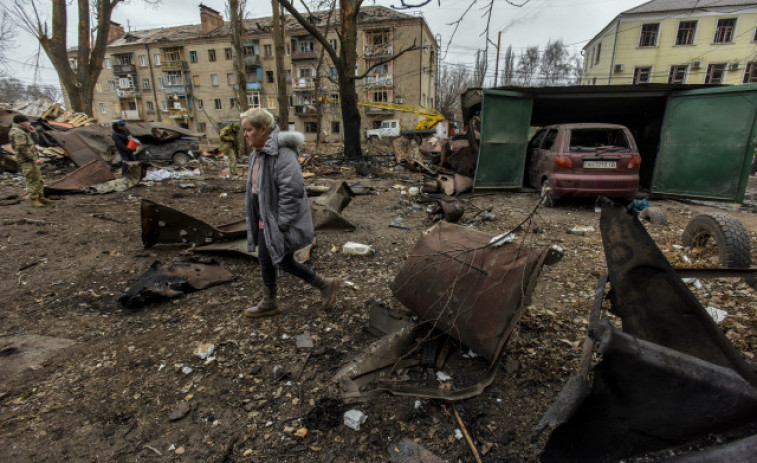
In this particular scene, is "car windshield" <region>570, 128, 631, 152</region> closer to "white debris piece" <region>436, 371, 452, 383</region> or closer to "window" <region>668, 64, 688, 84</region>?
"white debris piece" <region>436, 371, 452, 383</region>

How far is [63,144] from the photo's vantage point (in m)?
10.3

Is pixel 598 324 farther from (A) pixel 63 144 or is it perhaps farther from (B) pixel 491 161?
(A) pixel 63 144

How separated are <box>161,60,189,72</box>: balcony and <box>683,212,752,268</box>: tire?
48.2 metres

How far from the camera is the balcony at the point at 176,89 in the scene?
40425 millimetres

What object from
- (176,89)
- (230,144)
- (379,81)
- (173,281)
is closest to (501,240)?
(173,281)

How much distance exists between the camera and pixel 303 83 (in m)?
38.3

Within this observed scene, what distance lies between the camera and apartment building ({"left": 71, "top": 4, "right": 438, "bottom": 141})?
1377 inches

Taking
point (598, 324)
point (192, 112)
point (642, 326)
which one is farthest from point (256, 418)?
point (192, 112)

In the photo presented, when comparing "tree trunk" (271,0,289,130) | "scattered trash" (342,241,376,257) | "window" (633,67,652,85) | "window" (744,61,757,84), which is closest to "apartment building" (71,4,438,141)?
"window" (633,67,652,85)

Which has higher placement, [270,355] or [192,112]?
[192,112]

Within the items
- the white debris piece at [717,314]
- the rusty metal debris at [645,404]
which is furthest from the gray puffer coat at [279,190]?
the white debris piece at [717,314]

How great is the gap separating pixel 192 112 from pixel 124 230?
4284cm

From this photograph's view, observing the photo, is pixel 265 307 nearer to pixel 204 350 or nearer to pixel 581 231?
pixel 204 350

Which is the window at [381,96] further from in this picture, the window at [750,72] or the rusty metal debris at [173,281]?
the rusty metal debris at [173,281]
